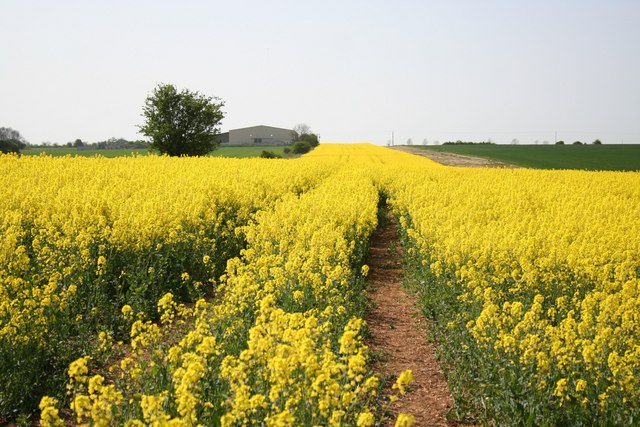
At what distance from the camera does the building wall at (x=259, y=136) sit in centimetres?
13288

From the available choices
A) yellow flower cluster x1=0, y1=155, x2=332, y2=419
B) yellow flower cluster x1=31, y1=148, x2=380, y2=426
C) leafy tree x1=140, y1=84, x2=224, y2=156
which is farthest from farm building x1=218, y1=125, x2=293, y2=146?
yellow flower cluster x1=31, y1=148, x2=380, y2=426

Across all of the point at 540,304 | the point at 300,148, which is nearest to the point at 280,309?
the point at 540,304

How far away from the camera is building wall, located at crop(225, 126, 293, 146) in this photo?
132875 millimetres

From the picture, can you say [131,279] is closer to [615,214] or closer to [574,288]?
[574,288]

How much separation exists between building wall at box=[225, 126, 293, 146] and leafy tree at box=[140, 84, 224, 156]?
239 feet

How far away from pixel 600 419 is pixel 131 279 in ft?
24.3

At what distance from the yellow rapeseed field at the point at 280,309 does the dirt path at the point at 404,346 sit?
0.29 m

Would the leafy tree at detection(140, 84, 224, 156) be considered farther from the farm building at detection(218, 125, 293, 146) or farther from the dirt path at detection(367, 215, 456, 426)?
the farm building at detection(218, 125, 293, 146)

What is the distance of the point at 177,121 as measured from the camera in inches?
2226

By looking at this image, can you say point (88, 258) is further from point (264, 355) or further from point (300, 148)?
point (300, 148)

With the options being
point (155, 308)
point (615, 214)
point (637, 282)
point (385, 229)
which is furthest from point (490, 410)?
point (385, 229)

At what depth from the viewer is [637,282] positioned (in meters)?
8.78

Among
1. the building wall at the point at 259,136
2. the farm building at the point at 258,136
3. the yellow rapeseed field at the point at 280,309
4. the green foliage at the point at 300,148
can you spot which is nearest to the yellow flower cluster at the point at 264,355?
the yellow rapeseed field at the point at 280,309

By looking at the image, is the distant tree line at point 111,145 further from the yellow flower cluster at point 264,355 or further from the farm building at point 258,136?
the yellow flower cluster at point 264,355
